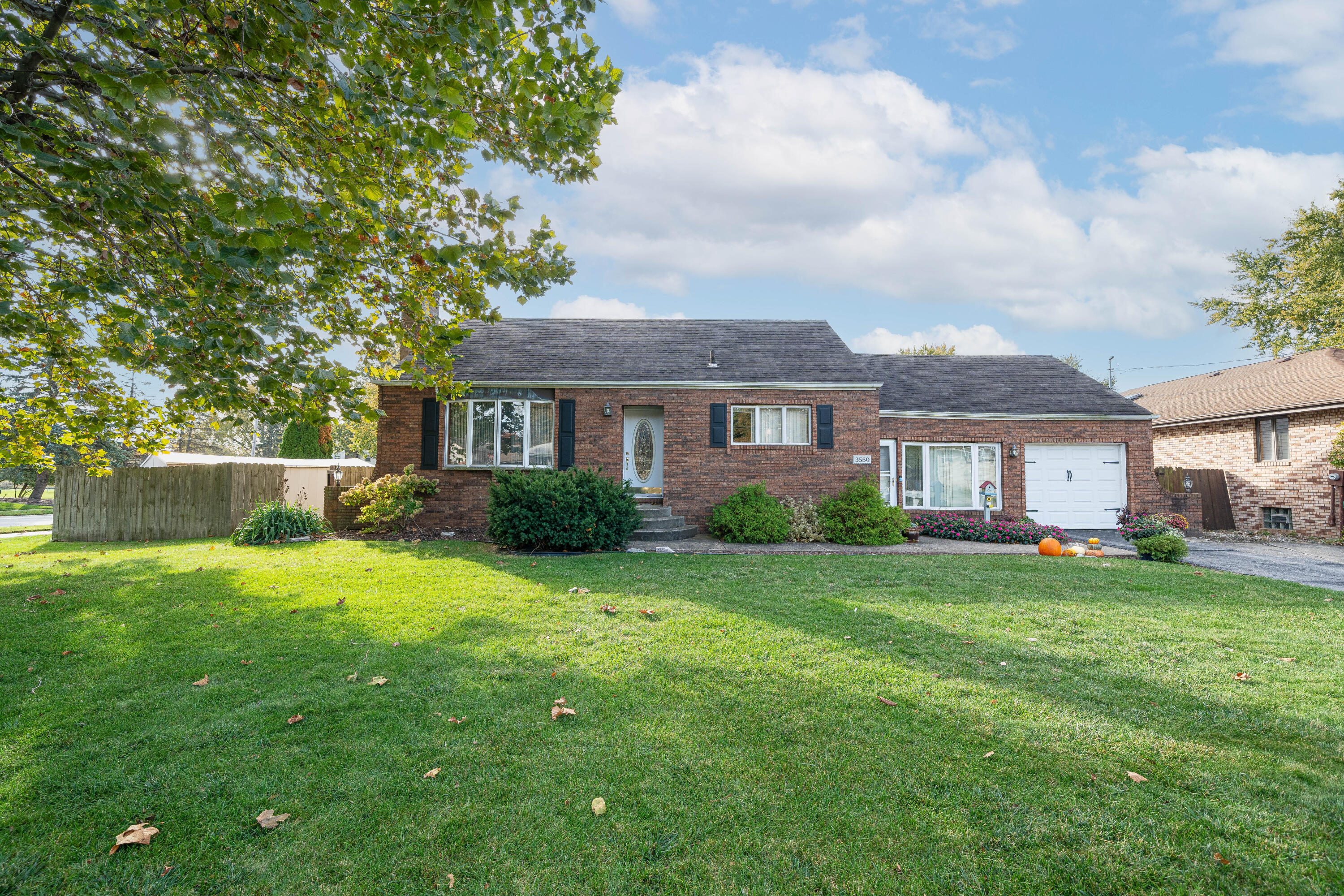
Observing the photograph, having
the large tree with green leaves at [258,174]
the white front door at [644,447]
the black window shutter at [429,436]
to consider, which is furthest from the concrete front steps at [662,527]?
the large tree with green leaves at [258,174]

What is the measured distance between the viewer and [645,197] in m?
11.5

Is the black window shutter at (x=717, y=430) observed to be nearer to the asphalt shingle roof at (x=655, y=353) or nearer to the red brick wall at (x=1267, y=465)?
the asphalt shingle roof at (x=655, y=353)

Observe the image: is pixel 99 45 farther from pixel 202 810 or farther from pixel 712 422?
pixel 712 422

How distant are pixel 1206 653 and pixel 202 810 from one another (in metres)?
6.78

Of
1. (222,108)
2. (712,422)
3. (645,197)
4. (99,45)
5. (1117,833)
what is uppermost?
(645,197)

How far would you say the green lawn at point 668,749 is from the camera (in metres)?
2.01

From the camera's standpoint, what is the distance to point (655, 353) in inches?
550

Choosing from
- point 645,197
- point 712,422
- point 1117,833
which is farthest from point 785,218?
point 1117,833

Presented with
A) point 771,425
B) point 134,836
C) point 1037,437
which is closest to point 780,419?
point 771,425

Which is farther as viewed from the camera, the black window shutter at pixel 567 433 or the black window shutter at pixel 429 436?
the black window shutter at pixel 567 433

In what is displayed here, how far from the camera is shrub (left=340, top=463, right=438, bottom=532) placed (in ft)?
36.4

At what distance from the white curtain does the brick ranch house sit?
35 millimetres

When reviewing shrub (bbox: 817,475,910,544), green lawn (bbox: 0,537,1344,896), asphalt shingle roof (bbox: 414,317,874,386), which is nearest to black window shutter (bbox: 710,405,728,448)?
asphalt shingle roof (bbox: 414,317,874,386)

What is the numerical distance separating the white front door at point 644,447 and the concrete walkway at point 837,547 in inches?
85.9
